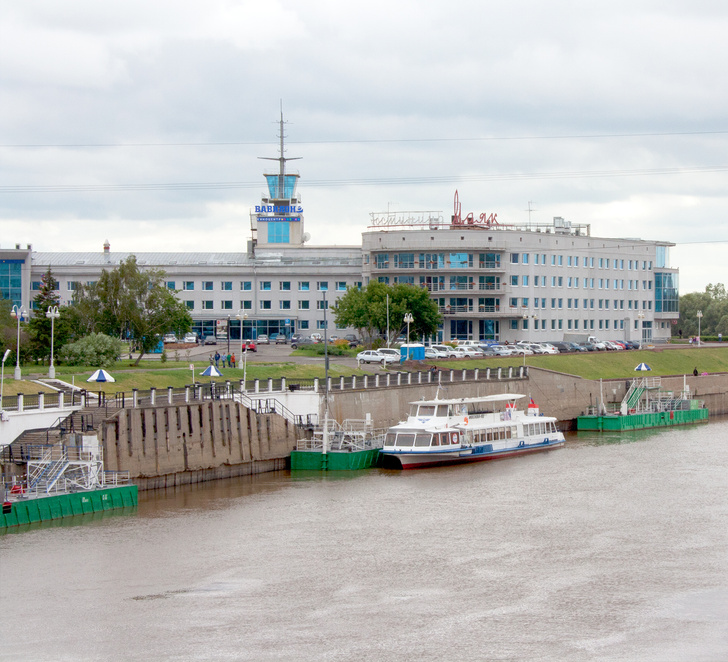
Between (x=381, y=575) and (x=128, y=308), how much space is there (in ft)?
149

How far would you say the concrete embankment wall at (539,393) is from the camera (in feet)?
213

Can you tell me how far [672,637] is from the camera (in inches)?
1116

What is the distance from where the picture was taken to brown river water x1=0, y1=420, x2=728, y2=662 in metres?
27.9

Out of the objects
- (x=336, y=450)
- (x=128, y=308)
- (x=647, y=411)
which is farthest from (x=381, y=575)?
(x=647, y=411)

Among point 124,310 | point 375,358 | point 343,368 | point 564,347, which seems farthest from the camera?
point 564,347

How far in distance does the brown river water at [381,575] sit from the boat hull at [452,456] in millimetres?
4685

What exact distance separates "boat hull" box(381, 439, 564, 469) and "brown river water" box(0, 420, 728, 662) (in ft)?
15.4

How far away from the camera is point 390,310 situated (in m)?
100

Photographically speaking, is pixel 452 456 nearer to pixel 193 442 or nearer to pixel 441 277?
pixel 193 442

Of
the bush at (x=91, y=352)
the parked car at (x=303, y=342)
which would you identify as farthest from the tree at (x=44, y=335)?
the parked car at (x=303, y=342)

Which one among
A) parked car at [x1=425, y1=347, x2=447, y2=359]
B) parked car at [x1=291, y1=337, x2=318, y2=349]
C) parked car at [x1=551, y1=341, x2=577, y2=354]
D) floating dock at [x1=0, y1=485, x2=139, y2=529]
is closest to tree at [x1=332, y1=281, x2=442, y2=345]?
parked car at [x1=291, y1=337, x2=318, y2=349]

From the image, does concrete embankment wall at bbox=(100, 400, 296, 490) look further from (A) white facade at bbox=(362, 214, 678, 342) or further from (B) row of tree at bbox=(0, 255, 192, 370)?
(A) white facade at bbox=(362, 214, 678, 342)

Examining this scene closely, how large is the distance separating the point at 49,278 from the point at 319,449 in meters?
31.8

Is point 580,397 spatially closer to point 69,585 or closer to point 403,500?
point 403,500
